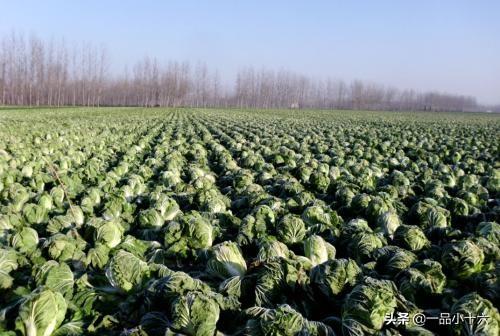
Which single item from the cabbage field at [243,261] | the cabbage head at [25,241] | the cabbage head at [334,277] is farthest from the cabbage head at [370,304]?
the cabbage head at [25,241]

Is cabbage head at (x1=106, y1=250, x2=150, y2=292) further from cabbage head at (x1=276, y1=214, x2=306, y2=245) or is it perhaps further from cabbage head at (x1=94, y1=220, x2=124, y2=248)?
cabbage head at (x1=276, y1=214, x2=306, y2=245)

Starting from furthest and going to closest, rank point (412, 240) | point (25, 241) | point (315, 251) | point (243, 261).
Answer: point (412, 240)
point (25, 241)
point (315, 251)
point (243, 261)

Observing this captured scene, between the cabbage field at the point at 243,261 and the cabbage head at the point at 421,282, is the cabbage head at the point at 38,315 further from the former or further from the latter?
the cabbage head at the point at 421,282

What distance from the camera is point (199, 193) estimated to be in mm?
6398

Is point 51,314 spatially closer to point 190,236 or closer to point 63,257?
point 63,257

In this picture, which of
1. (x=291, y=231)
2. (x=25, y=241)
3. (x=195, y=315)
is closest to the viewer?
(x=195, y=315)

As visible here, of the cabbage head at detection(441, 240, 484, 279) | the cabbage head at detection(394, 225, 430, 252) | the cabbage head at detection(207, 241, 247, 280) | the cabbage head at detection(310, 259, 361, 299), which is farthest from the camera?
the cabbage head at detection(394, 225, 430, 252)

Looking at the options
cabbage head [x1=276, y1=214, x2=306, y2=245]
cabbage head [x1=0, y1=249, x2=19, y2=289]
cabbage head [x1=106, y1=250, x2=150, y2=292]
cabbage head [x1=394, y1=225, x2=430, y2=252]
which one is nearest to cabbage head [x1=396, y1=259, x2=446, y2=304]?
cabbage head [x1=394, y1=225, x2=430, y2=252]

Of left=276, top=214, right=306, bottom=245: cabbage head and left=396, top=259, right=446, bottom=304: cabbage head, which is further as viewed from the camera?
left=276, top=214, right=306, bottom=245: cabbage head

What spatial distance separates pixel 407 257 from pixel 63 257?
3145 millimetres

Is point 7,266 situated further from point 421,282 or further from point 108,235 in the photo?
point 421,282

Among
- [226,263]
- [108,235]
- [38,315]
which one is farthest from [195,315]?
[108,235]

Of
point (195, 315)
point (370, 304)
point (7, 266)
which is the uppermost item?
point (370, 304)

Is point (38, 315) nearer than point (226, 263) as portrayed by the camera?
Yes
